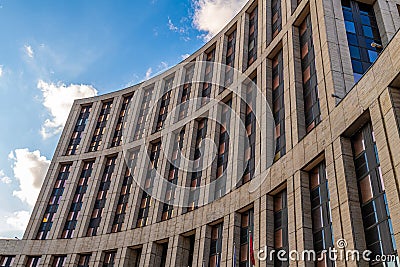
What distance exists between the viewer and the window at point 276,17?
129ft

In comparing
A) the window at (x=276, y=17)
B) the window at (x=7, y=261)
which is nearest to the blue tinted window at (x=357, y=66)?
the window at (x=276, y=17)

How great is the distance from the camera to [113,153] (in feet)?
196

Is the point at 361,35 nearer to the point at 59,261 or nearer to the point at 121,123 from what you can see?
the point at 121,123

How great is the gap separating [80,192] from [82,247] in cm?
1030

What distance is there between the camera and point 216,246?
35.3 metres

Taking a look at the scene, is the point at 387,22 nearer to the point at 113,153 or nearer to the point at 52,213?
the point at 113,153

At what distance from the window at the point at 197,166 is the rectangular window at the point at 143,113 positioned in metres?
13.2

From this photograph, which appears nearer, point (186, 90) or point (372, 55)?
point (372, 55)

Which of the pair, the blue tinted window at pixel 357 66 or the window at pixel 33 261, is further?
the window at pixel 33 261

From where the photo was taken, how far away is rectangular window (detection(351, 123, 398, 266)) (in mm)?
19109

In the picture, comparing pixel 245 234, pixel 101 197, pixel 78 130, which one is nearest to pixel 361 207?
pixel 245 234

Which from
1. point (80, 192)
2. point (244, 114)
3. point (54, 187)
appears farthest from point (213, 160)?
point (54, 187)

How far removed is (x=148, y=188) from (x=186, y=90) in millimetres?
15083

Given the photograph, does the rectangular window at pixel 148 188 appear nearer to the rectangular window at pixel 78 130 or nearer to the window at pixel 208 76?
the window at pixel 208 76
